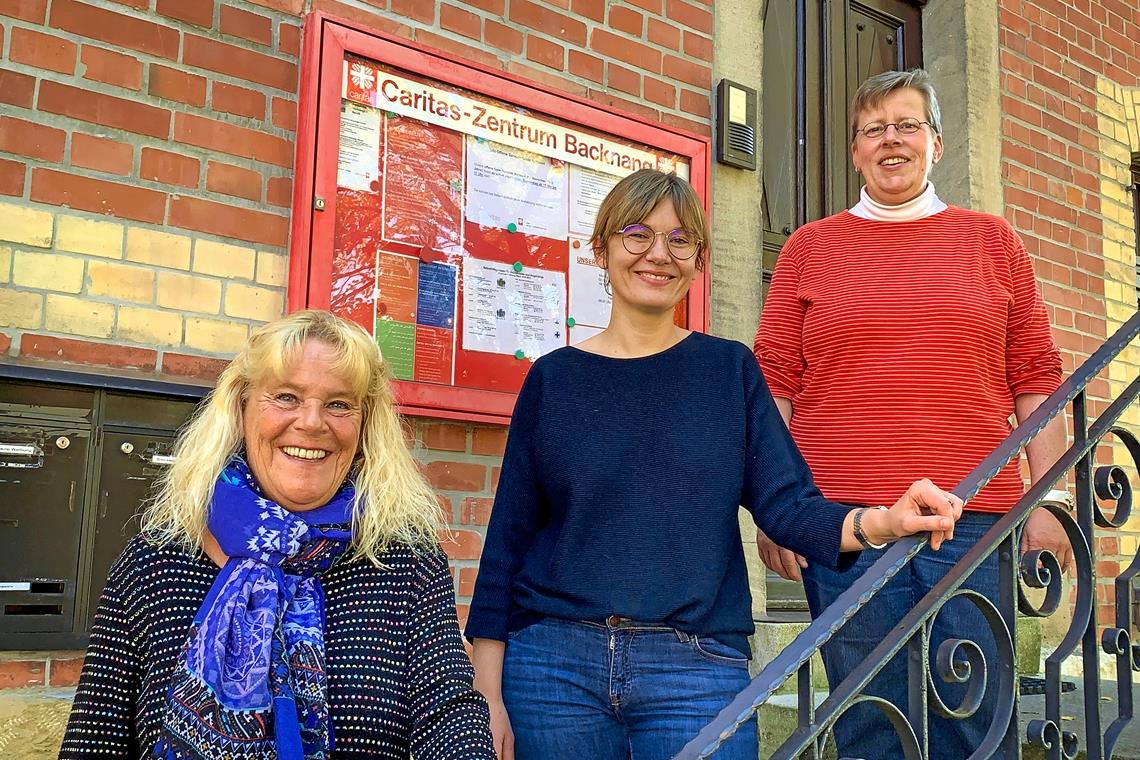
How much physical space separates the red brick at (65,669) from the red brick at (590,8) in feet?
8.43

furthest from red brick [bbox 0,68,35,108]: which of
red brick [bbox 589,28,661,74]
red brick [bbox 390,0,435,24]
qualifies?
red brick [bbox 589,28,661,74]

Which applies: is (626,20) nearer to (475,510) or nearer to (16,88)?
(475,510)

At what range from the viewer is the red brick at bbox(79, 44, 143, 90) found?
2.77 meters

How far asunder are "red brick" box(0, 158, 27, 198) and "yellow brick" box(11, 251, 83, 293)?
15 centimetres

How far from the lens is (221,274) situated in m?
2.95

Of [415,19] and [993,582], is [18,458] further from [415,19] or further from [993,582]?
[993,582]

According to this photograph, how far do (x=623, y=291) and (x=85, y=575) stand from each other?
1.55 metres

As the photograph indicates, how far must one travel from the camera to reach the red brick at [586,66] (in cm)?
376

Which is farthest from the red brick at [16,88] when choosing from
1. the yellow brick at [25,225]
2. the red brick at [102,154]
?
the yellow brick at [25,225]

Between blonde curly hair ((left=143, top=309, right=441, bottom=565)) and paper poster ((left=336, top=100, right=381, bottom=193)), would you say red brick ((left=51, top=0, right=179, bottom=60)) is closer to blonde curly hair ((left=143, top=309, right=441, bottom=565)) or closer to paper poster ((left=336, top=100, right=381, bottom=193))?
paper poster ((left=336, top=100, right=381, bottom=193))

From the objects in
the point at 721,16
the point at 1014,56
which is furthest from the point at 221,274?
the point at 1014,56

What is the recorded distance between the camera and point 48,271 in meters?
2.69

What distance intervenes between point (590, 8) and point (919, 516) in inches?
101

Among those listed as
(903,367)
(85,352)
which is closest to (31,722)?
(85,352)
